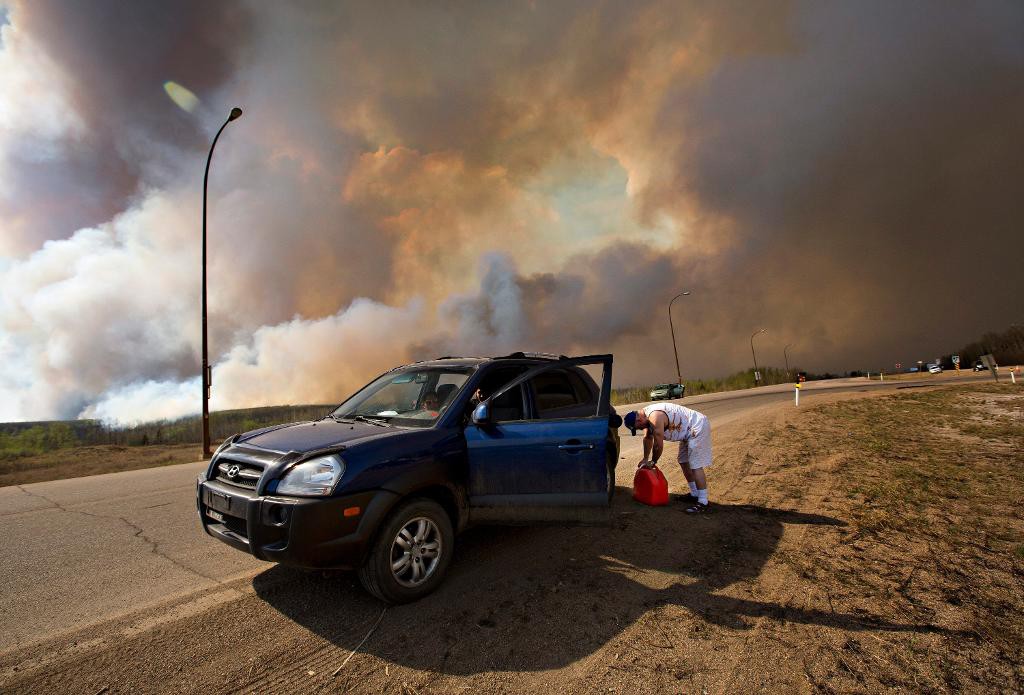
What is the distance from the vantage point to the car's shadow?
2.84 meters

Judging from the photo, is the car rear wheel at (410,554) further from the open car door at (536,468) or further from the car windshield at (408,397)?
the car windshield at (408,397)

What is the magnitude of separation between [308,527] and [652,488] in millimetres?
4173

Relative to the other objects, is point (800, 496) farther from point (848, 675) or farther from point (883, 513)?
point (848, 675)

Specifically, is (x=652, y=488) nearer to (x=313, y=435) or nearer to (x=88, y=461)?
(x=313, y=435)

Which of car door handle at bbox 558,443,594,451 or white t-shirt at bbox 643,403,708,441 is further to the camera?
white t-shirt at bbox 643,403,708,441

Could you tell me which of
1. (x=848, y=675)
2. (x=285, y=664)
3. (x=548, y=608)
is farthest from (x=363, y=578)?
(x=848, y=675)

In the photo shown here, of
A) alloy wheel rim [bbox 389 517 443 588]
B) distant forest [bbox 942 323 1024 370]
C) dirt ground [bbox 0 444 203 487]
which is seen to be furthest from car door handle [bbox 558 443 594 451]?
distant forest [bbox 942 323 1024 370]

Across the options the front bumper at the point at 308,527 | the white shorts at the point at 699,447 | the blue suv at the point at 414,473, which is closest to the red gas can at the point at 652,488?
the white shorts at the point at 699,447

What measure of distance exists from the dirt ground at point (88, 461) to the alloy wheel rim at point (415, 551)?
12.0 m

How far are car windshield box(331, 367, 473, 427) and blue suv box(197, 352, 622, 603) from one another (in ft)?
0.05

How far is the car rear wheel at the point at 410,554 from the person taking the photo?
3205 mm

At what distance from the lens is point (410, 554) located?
3.40 metres

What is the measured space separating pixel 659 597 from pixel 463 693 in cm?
167

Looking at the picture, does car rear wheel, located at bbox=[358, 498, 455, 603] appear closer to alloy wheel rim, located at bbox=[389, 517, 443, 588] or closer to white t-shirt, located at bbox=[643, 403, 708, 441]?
alloy wheel rim, located at bbox=[389, 517, 443, 588]
